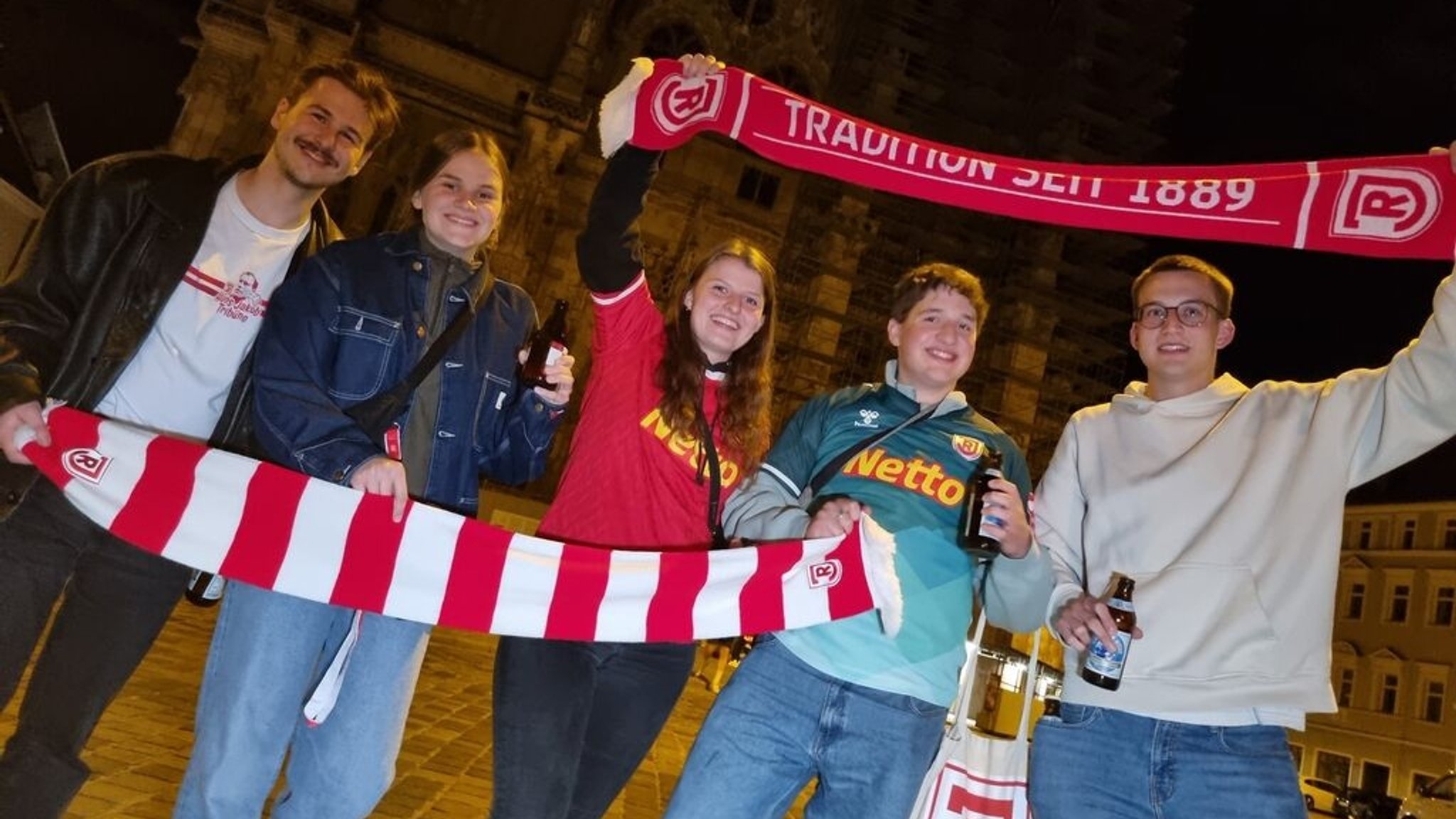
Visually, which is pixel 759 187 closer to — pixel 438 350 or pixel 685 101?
pixel 685 101

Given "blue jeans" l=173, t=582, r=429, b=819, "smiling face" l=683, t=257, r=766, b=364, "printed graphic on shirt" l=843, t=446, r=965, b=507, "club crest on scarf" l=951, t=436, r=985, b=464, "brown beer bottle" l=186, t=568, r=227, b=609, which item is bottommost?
"blue jeans" l=173, t=582, r=429, b=819

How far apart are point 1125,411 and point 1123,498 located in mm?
421

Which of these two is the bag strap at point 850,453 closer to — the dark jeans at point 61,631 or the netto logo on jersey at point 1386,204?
the netto logo on jersey at point 1386,204

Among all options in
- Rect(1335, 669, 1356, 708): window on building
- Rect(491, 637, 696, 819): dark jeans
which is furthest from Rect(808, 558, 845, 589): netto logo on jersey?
Rect(1335, 669, 1356, 708): window on building

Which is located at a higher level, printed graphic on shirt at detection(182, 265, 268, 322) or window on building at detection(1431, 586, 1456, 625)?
window on building at detection(1431, 586, 1456, 625)

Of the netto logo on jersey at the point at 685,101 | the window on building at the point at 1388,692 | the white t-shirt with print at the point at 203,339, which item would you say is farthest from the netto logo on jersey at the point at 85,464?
the window on building at the point at 1388,692

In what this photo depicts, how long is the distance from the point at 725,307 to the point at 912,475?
96cm

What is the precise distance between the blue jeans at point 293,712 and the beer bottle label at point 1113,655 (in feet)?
7.61

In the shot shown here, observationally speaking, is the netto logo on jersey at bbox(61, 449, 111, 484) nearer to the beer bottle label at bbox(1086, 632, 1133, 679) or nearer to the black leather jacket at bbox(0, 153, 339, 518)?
the black leather jacket at bbox(0, 153, 339, 518)

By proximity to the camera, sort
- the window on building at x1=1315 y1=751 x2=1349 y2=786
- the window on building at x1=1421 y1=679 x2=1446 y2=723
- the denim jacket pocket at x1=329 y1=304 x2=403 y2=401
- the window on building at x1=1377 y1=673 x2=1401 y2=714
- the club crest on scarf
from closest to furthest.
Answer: the denim jacket pocket at x1=329 y1=304 x2=403 y2=401
the club crest on scarf
the window on building at x1=1421 y1=679 x2=1446 y2=723
the window on building at x1=1377 y1=673 x2=1401 y2=714
the window on building at x1=1315 y1=751 x2=1349 y2=786

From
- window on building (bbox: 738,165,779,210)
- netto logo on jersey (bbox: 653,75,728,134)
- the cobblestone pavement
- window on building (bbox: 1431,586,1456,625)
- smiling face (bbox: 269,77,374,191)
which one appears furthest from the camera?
window on building (bbox: 1431,586,1456,625)

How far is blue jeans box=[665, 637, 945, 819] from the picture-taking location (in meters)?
2.79

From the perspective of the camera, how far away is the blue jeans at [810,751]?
2787 millimetres

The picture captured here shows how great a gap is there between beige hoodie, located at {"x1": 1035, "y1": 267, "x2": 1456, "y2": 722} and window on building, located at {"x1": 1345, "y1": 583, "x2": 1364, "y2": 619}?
44.6 meters
